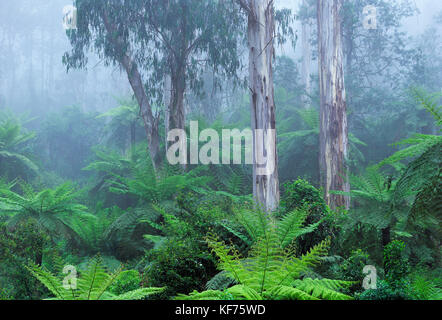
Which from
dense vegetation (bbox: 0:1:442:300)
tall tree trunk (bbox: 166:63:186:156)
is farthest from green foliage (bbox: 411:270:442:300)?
tall tree trunk (bbox: 166:63:186:156)

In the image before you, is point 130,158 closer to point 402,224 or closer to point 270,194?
point 270,194

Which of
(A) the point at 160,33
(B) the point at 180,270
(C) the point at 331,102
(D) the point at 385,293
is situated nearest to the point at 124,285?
(B) the point at 180,270

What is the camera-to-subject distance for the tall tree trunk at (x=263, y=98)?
5.70m

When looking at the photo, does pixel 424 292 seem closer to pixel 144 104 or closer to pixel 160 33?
pixel 144 104

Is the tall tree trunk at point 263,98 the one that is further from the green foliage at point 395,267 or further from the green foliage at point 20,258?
the green foliage at point 395,267

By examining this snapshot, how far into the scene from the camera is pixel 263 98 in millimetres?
5844

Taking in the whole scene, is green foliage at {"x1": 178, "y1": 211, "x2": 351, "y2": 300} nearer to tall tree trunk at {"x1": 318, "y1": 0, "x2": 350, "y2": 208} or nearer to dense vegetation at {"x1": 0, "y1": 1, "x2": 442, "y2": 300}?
dense vegetation at {"x1": 0, "y1": 1, "x2": 442, "y2": 300}

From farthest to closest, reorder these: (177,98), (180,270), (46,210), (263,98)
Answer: (177,98)
(263,98)
(46,210)
(180,270)

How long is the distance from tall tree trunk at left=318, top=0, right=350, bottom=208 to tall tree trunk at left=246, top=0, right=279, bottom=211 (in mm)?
1579

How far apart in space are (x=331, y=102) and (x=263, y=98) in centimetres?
190

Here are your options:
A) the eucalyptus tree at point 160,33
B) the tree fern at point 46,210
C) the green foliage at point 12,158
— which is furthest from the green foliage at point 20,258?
the green foliage at point 12,158

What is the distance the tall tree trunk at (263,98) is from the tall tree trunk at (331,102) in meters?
1.58

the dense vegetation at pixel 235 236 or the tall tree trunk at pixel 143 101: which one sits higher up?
the tall tree trunk at pixel 143 101
